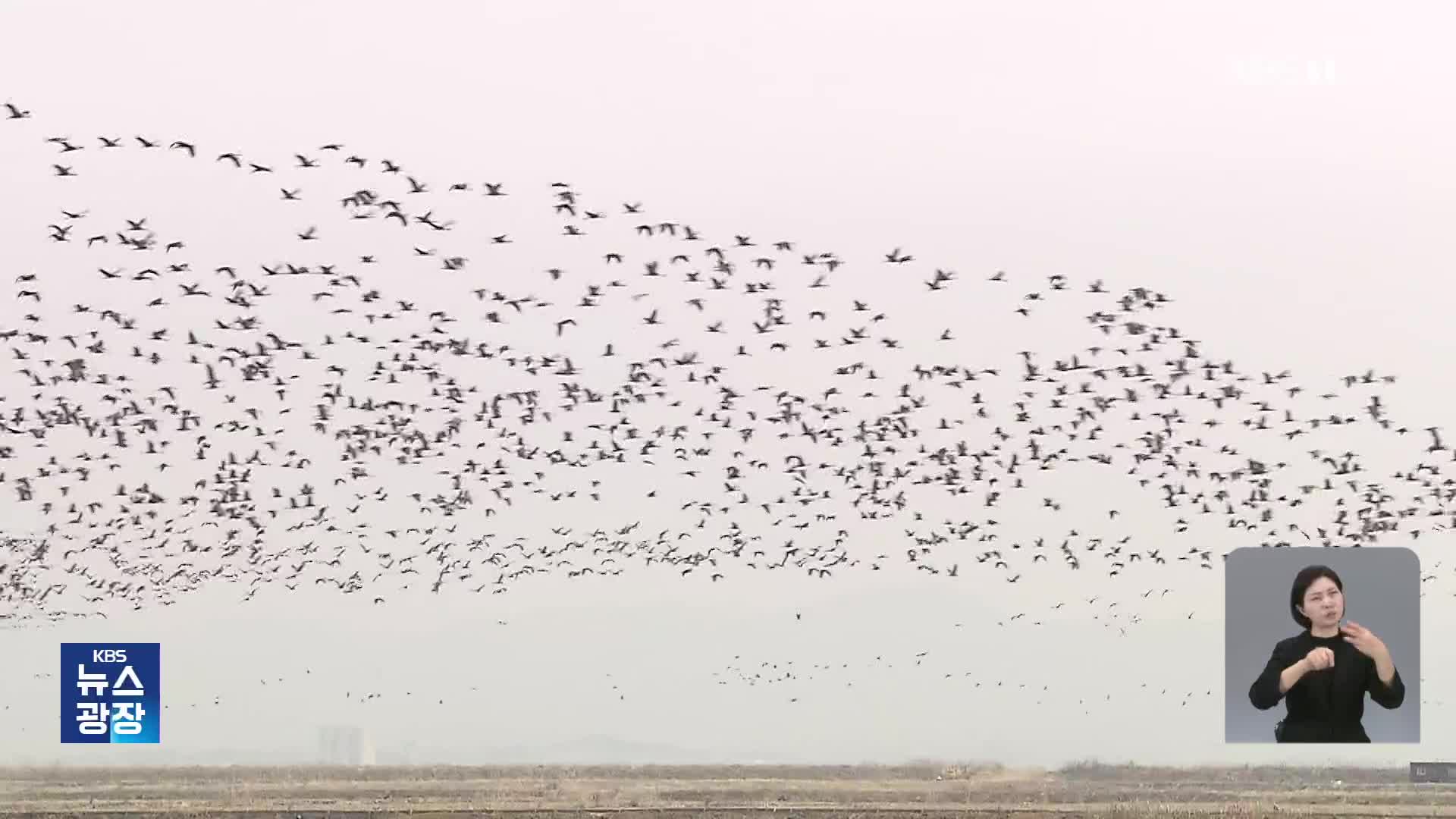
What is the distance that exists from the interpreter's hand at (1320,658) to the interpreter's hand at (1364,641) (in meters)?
0.19

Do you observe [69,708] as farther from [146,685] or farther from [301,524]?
[301,524]

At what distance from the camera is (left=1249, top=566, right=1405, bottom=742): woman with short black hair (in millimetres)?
15508

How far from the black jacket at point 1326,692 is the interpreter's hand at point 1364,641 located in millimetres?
41

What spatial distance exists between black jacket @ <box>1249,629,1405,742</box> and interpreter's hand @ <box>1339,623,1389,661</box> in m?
0.04

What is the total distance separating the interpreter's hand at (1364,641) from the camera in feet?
51.5

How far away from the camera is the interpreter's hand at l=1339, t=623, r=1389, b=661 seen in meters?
15.7

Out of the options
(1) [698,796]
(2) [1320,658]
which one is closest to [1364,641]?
(2) [1320,658]

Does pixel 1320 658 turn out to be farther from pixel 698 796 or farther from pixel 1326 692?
pixel 698 796

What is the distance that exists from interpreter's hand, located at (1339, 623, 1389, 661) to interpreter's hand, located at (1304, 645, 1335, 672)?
0.19 m

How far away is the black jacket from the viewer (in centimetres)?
1548

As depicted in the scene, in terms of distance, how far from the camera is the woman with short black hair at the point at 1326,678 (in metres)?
15.5

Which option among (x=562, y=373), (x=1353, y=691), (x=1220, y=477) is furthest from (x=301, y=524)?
(x=1353, y=691)

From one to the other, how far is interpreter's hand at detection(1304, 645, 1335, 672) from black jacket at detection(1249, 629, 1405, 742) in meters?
0.03

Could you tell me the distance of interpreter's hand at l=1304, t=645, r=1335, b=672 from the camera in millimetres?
15617
